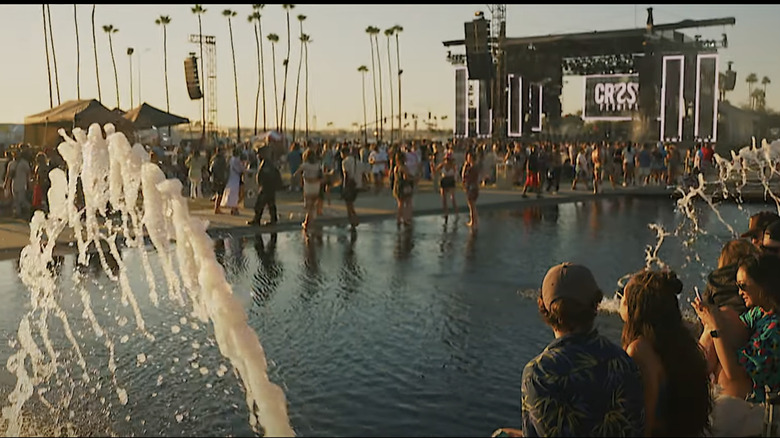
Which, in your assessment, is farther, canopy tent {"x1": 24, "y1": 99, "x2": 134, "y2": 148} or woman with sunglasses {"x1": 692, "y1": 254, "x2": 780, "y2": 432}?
canopy tent {"x1": 24, "y1": 99, "x2": 134, "y2": 148}

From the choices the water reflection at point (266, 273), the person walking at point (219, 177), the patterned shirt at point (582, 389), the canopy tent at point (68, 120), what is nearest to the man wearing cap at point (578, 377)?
the patterned shirt at point (582, 389)

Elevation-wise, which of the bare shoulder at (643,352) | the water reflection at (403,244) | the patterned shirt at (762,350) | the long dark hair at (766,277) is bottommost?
the water reflection at (403,244)

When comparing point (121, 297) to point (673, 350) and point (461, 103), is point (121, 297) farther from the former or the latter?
point (461, 103)

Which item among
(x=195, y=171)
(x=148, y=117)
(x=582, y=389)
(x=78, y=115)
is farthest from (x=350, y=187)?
(x=582, y=389)

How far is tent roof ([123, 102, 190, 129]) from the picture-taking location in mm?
27650

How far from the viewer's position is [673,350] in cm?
361

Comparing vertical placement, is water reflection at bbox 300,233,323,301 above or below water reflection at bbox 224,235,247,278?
below

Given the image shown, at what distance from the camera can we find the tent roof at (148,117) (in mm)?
27650

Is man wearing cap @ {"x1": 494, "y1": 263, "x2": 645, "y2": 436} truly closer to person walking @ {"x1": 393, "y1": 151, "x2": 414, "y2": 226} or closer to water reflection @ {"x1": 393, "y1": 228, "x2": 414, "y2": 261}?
water reflection @ {"x1": 393, "y1": 228, "x2": 414, "y2": 261}

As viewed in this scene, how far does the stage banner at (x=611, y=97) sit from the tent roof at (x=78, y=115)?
41121 mm

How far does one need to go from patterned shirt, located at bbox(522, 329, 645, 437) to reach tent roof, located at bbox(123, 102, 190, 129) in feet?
84.4

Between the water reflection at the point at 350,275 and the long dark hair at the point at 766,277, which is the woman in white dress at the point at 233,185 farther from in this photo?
the long dark hair at the point at 766,277

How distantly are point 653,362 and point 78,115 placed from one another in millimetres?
23471

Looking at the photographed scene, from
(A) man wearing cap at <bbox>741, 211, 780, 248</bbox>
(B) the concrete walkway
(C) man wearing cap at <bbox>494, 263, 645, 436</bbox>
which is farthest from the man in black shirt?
(C) man wearing cap at <bbox>494, 263, 645, 436</bbox>
